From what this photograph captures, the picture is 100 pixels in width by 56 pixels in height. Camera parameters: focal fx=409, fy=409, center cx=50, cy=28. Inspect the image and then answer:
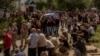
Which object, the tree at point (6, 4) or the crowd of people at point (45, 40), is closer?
the crowd of people at point (45, 40)

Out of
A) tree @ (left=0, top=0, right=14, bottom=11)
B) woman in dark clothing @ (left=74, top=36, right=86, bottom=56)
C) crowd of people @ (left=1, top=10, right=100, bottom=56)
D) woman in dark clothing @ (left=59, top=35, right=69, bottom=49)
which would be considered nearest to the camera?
woman in dark clothing @ (left=74, top=36, right=86, bottom=56)

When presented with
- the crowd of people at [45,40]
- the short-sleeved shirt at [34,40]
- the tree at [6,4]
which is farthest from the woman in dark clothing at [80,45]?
the tree at [6,4]

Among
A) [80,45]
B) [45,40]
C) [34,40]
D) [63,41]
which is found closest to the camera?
[80,45]

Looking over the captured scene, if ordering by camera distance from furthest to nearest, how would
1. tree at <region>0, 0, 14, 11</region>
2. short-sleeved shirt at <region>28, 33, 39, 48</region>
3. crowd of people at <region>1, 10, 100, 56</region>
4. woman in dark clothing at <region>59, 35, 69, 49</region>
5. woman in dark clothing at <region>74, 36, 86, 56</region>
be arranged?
tree at <region>0, 0, 14, 11</region>, woman in dark clothing at <region>59, 35, 69, 49</region>, short-sleeved shirt at <region>28, 33, 39, 48</region>, crowd of people at <region>1, 10, 100, 56</region>, woman in dark clothing at <region>74, 36, 86, 56</region>

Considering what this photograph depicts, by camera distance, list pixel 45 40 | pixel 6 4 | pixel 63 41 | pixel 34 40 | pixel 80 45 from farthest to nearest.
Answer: pixel 6 4, pixel 63 41, pixel 45 40, pixel 34 40, pixel 80 45

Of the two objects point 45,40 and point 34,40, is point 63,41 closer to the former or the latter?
point 45,40

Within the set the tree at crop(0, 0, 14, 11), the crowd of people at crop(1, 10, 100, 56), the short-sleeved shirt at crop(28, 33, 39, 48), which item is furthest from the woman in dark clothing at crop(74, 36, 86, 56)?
the tree at crop(0, 0, 14, 11)

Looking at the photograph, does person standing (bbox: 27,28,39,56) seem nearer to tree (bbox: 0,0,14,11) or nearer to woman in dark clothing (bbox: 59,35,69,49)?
woman in dark clothing (bbox: 59,35,69,49)

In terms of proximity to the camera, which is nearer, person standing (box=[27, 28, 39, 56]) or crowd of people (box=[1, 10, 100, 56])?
crowd of people (box=[1, 10, 100, 56])

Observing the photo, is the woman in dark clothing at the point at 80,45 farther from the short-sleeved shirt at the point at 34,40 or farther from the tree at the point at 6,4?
the tree at the point at 6,4

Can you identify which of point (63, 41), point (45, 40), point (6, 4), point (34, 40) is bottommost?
point (6, 4)

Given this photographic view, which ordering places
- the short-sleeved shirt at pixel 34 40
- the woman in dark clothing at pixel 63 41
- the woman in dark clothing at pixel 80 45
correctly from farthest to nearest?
1. the woman in dark clothing at pixel 63 41
2. the short-sleeved shirt at pixel 34 40
3. the woman in dark clothing at pixel 80 45

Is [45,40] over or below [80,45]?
below

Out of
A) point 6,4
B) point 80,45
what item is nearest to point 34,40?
point 80,45
